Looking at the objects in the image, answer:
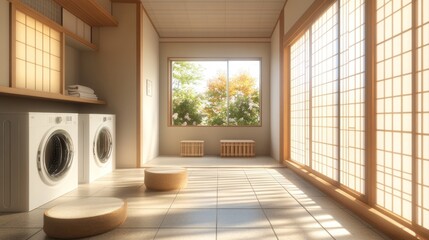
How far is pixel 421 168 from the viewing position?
1880mm

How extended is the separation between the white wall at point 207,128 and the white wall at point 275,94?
25 centimetres

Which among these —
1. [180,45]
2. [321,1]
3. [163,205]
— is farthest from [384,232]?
[180,45]

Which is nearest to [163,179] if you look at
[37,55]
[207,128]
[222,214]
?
[222,214]

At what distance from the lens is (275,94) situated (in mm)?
6102

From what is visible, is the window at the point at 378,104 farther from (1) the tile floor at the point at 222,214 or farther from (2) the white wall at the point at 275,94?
(2) the white wall at the point at 275,94

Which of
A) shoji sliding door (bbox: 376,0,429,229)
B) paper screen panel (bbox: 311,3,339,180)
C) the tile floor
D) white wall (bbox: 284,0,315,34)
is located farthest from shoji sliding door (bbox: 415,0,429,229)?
white wall (bbox: 284,0,315,34)

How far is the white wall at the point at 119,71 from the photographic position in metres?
4.96

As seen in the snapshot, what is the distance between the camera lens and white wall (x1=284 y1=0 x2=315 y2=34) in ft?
13.3

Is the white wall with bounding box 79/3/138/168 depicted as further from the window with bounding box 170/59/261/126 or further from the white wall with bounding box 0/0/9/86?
the white wall with bounding box 0/0/9/86

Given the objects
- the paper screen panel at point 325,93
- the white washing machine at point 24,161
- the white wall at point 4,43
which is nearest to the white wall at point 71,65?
the white wall at point 4,43

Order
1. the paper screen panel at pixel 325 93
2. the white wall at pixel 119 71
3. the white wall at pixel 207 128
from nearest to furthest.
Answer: the paper screen panel at pixel 325 93, the white wall at pixel 119 71, the white wall at pixel 207 128

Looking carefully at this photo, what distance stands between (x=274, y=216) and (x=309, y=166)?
1.84 meters

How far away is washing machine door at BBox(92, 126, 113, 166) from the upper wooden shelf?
1759 mm

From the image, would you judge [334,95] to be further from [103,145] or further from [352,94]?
[103,145]
